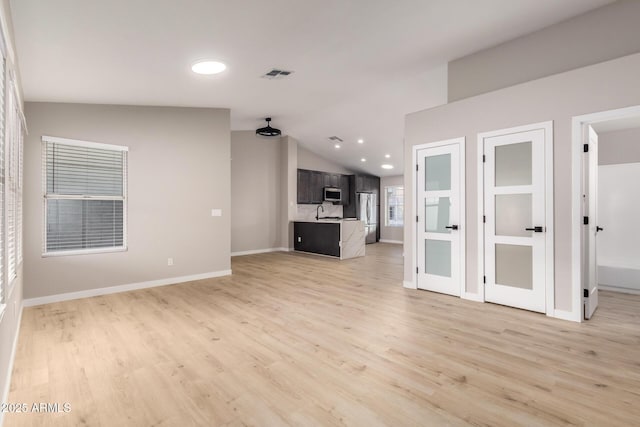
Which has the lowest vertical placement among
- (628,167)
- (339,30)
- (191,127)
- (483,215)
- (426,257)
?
(426,257)

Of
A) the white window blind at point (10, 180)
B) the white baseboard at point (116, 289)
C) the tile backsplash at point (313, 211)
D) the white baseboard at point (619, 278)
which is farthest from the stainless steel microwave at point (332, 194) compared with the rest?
the white window blind at point (10, 180)

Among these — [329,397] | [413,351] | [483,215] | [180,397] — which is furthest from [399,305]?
[180,397]

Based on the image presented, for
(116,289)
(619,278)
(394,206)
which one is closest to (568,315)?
(619,278)

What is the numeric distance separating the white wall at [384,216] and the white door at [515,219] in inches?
275

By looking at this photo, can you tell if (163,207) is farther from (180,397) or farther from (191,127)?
(180,397)

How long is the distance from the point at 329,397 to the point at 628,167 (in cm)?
525

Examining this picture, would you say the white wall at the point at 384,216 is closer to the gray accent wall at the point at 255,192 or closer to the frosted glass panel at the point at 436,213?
the gray accent wall at the point at 255,192

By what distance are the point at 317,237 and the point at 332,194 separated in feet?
7.37

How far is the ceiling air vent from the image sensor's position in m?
3.88

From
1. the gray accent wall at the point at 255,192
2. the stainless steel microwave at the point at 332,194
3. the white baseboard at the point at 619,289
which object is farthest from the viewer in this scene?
the stainless steel microwave at the point at 332,194

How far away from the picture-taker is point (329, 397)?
197 centimetres

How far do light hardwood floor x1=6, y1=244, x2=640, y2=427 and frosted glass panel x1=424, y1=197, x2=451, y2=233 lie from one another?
0.93 metres

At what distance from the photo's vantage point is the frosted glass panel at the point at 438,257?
4289mm

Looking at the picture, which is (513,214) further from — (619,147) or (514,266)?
(619,147)
